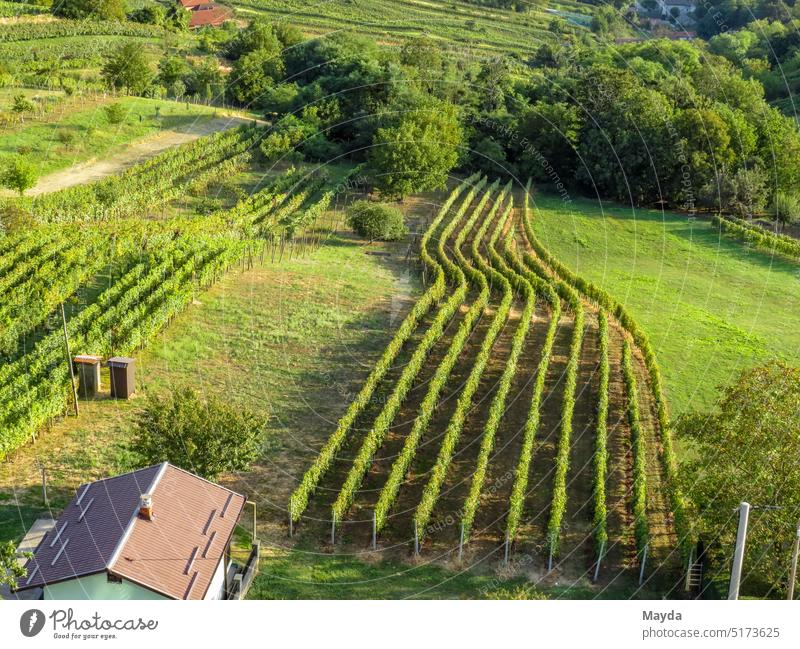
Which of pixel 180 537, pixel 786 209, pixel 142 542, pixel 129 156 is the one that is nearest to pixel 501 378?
pixel 180 537

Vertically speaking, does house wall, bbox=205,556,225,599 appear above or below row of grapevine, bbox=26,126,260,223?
below

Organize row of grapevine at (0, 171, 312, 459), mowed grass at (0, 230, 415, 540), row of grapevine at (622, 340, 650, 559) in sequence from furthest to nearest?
row of grapevine at (0, 171, 312, 459) < mowed grass at (0, 230, 415, 540) < row of grapevine at (622, 340, 650, 559)

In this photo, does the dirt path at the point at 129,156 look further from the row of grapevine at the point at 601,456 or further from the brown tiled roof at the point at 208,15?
the brown tiled roof at the point at 208,15

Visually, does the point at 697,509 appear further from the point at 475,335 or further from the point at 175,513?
the point at 475,335

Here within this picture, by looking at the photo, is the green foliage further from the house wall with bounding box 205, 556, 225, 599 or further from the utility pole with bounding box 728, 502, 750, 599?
the utility pole with bounding box 728, 502, 750, 599

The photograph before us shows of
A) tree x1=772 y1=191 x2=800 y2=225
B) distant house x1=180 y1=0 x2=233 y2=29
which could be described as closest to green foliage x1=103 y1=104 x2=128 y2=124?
distant house x1=180 y1=0 x2=233 y2=29

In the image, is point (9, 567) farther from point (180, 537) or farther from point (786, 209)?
point (786, 209)

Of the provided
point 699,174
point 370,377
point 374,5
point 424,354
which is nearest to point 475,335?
point 424,354
